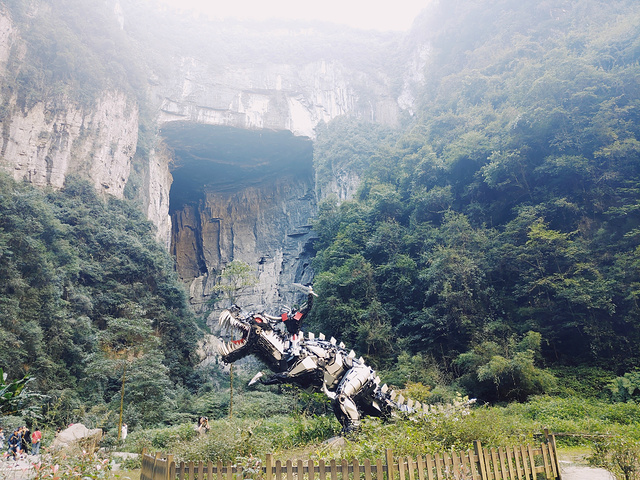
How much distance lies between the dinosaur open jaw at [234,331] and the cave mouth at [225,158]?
24163 millimetres

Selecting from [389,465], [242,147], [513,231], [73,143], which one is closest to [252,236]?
[242,147]

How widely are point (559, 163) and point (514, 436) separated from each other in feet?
43.7

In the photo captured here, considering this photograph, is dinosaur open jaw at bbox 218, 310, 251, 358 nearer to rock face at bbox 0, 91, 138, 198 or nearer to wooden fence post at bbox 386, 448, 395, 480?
wooden fence post at bbox 386, 448, 395, 480

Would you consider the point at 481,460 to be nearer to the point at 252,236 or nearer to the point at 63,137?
the point at 63,137

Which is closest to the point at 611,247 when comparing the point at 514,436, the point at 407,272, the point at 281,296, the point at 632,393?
the point at 632,393

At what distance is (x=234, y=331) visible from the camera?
7039mm

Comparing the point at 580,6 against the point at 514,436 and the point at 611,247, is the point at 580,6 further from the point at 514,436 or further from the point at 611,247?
the point at 514,436

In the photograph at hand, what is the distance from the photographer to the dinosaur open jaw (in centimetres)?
672

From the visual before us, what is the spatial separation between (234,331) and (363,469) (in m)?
4.30

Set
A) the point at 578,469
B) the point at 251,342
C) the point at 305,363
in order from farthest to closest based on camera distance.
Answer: the point at 251,342, the point at 305,363, the point at 578,469

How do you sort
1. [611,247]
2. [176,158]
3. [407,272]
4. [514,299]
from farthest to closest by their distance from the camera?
[176,158] < [407,272] < [514,299] < [611,247]

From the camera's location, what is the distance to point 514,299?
47.1 ft

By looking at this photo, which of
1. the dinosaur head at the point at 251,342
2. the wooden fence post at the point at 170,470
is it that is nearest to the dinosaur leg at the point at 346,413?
the dinosaur head at the point at 251,342

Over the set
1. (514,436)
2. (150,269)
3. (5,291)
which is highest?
(150,269)
